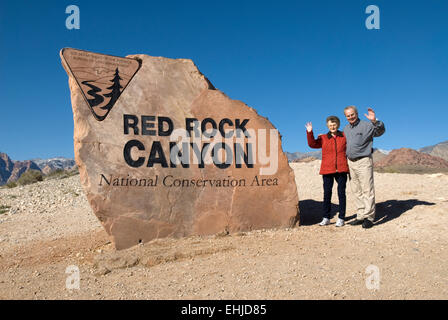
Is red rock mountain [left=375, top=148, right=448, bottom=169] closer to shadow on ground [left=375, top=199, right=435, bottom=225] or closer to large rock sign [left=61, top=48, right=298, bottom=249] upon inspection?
shadow on ground [left=375, top=199, right=435, bottom=225]

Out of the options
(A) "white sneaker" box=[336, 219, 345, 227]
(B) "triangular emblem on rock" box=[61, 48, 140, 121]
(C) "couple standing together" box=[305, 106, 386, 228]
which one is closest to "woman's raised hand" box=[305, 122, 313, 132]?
(C) "couple standing together" box=[305, 106, 386, 228]

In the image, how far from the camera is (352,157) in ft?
A: 19.3

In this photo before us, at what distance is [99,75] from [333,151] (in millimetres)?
4147

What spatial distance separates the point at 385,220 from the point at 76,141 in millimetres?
5456

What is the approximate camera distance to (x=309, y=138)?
20.2 feet

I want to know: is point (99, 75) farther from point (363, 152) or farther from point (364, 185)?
point (364, 185)

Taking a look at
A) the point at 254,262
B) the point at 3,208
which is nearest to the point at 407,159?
the point at 254,262

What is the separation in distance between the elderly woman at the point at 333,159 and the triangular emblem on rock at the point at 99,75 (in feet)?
10.9

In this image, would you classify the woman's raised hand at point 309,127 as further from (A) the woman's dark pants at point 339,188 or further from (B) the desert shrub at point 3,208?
(B) the desert shrub at point 3,208

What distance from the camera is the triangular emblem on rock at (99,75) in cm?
524

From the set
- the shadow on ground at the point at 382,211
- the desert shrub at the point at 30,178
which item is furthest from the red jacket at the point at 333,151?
the desert shrub at the point at 30,178

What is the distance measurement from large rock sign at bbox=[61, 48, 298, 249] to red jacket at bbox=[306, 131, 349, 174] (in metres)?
0.63
